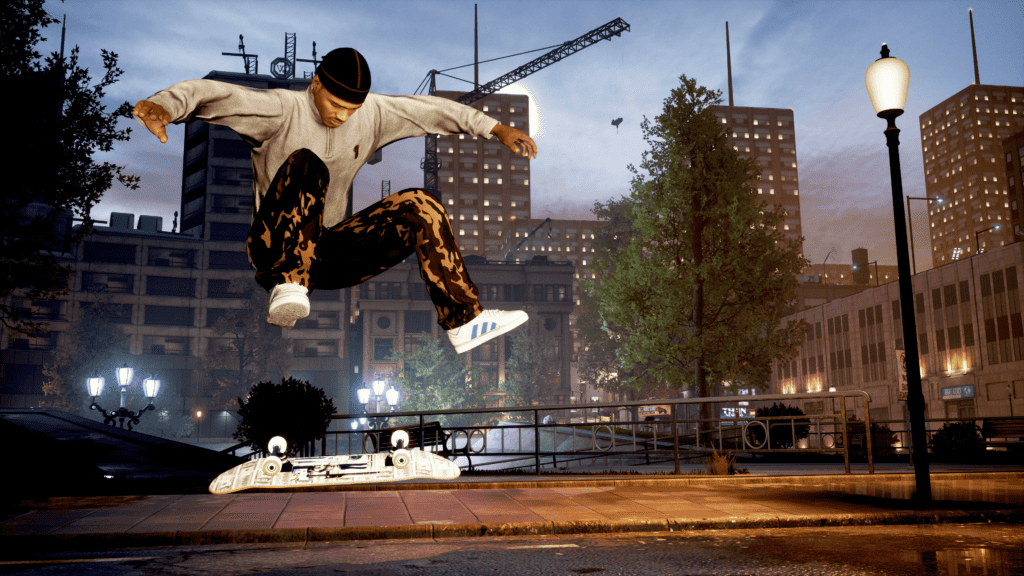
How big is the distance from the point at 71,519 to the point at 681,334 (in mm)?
19239

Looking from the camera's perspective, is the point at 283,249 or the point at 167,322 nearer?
the point at 283,249

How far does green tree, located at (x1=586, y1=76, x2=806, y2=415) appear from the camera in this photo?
23.0 meters

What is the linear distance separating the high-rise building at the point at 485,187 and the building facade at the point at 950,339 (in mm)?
99254

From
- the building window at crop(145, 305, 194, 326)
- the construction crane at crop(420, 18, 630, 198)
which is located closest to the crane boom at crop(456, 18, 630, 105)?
the construction crane at crop(420, 18, 630, 198)

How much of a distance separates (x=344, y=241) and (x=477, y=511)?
4009 mm

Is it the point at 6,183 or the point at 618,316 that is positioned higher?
the point at 6,183

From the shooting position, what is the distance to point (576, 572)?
455cm

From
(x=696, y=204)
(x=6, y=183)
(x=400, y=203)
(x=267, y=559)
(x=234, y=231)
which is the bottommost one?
(x=267, y=559)

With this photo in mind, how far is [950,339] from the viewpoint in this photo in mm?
46125

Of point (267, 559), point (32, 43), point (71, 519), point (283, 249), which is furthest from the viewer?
point (32, 43)

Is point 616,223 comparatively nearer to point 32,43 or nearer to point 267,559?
point 32,43

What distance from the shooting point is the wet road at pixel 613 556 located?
4625 millimetres

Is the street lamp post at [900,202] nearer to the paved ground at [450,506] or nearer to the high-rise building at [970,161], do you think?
the paved ground at [450,506]

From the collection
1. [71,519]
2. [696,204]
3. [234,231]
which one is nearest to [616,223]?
[696,204]
